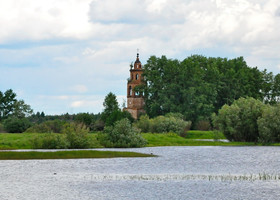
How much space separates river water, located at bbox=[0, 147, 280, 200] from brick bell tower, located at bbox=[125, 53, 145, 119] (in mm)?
69251

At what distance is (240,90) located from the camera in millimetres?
124562

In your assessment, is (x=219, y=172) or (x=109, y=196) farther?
(x=219, y=172)

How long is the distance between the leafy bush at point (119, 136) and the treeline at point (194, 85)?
42.4 m

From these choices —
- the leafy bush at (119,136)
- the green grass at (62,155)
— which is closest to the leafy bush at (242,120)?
the leafy bush at (119,136)

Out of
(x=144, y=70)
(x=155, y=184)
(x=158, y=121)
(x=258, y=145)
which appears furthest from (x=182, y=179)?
(x=144, y=70)

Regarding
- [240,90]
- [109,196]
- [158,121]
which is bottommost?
[109,196]

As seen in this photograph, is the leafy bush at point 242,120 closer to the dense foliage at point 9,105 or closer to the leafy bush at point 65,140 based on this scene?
the leafy bush at point 65,140

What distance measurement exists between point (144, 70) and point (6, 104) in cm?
3938

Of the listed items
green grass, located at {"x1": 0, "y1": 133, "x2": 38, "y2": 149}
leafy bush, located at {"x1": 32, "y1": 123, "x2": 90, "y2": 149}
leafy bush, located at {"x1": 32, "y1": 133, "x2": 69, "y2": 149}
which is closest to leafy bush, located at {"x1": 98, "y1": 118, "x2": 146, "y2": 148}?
leafy bush, located at {"x1": 32, "y1": 123, "x2": 90, "y2": 149}

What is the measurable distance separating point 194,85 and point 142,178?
81.2 m

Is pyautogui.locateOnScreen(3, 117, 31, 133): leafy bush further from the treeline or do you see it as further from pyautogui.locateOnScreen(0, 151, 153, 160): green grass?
pyautogui.locateOnScreen(0, 151, 153, 160): green grass

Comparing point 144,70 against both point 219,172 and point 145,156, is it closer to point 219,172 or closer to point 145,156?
point 145,156

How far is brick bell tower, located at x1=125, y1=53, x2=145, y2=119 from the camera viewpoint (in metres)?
122

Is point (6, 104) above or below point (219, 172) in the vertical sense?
above
